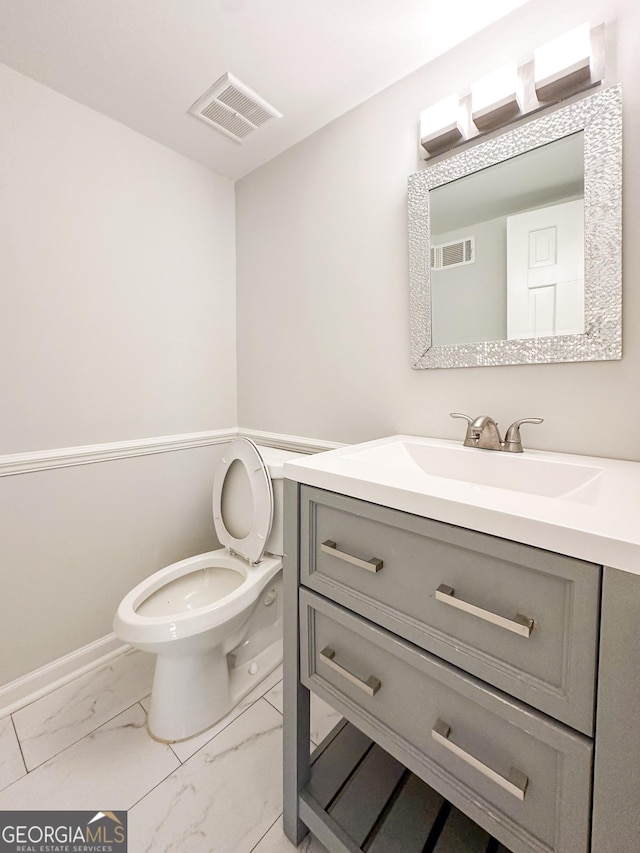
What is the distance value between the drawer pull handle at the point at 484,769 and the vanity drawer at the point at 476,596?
13 cm

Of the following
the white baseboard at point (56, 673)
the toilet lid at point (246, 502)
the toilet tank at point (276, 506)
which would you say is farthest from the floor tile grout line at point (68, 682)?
the toilet tank at point (276, 506)

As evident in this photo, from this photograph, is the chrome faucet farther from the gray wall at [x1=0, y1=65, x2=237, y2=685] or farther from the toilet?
the gray wall at [x1=0, y1=65, x2=237, y2=685]

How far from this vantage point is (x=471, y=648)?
63cm

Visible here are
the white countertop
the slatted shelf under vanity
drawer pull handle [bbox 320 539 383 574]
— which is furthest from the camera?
the slatted shelf under vanity

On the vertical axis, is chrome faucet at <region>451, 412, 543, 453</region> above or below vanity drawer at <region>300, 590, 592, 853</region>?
→ above

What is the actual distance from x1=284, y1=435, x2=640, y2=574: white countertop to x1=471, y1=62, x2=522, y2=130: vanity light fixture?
0.96 meters

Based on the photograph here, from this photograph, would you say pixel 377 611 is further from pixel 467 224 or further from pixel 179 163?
pixel 179 163

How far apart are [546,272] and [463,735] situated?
109cm

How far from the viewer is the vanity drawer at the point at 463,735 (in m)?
0.55

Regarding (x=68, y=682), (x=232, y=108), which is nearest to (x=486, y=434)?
(x=232, y=108)

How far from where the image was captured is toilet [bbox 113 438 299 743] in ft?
3.80

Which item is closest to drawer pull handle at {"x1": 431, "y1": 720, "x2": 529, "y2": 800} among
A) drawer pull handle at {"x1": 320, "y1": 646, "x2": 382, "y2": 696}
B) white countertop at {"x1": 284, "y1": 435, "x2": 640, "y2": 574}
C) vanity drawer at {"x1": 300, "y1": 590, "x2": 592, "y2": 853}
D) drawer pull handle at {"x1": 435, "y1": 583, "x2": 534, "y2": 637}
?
vanity drawer at {"x1": 300, "y1": 590, "x2": 592, "y2": 853}

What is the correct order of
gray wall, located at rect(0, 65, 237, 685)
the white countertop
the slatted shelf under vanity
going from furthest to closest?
gray wall, located at rect(0, 65, 237, 685), the slatted shelf under vanity, the white countertop

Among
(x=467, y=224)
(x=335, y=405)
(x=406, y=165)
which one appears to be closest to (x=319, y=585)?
(x=335, y=405)
